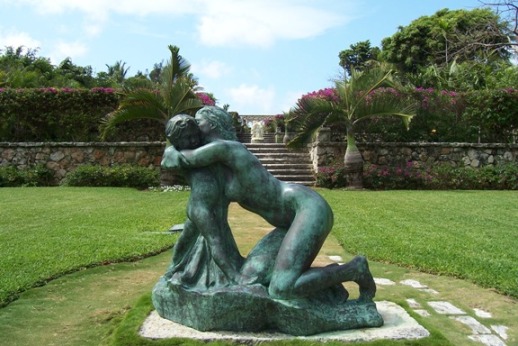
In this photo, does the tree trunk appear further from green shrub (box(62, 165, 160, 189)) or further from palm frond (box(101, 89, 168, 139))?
green shrub (box(62, 165, 160, 189))

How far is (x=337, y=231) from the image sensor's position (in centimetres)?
757

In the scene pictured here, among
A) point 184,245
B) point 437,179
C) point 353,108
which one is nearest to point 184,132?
point 184,245

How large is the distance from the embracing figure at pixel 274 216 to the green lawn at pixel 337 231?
2181 millimetres

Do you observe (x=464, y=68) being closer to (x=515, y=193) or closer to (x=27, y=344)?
(x=515, y=193)

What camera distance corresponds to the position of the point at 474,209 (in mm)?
10109

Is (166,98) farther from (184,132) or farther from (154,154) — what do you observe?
(184,132)

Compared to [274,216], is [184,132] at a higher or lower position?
higher

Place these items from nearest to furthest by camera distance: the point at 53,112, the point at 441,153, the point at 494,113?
the point at 441,153 → the point at 494,113 → the point at 53,112

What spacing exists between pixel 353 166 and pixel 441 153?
3281mm

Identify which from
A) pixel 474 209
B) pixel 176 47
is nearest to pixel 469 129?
pixel 474 209

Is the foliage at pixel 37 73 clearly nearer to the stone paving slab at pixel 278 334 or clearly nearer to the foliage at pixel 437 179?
the foliage at pixel 437 179

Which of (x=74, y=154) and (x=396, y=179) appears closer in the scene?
(x=396, y=179)

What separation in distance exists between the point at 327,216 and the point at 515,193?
11433 millimetres

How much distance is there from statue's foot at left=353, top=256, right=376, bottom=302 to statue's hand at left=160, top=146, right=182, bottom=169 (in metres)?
1.33
